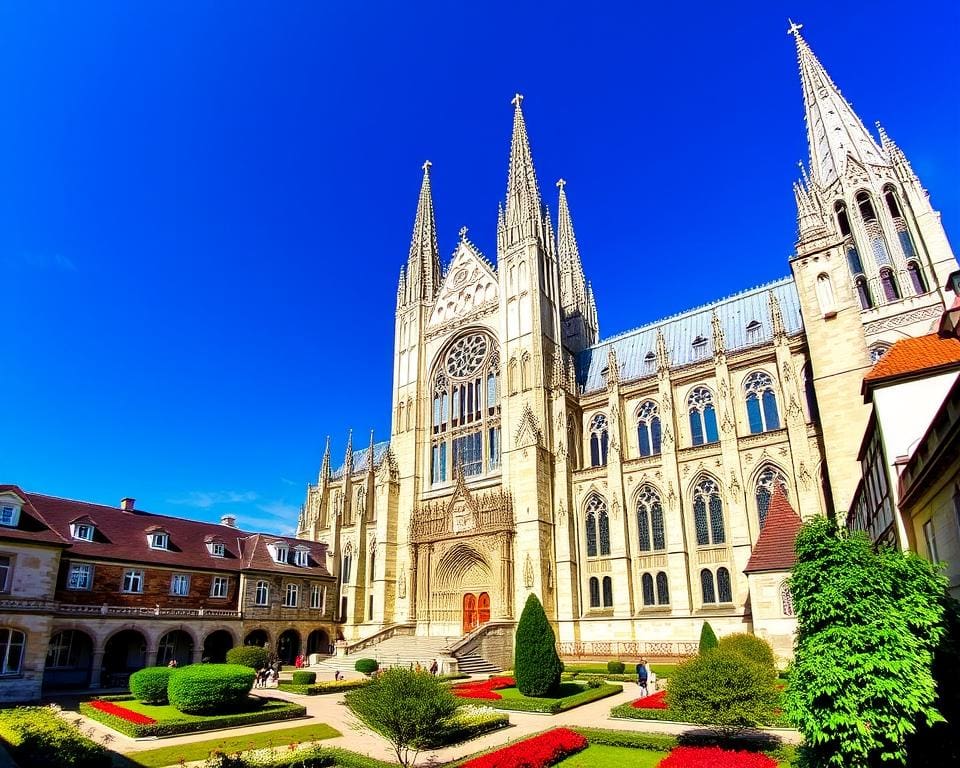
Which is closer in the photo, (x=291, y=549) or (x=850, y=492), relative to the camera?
(x=850, y=492)

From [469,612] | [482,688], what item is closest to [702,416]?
[469,612]

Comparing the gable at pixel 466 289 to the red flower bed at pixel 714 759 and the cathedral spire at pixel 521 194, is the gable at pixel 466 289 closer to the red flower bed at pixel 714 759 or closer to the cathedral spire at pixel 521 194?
the cathedral spire at pixel 521 194

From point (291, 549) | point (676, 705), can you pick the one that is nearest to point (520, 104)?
point (291, 549)

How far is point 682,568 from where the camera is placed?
3359 centimetres

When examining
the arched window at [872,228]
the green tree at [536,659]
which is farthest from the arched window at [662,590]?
the arched window at [872,228]

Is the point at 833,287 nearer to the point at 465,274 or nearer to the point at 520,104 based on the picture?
the point at 465,274

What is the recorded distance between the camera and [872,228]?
3859cm

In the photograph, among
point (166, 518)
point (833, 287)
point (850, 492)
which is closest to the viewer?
point (850, 492)

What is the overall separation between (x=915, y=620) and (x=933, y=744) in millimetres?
2100

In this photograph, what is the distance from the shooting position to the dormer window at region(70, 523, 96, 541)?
34.3m

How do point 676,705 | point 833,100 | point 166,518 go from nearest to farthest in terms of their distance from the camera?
point 676,705, point 166,518, point 833,100

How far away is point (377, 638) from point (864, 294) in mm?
38388

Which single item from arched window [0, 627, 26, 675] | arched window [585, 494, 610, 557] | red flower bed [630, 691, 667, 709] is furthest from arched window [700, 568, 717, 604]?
arched window [0, 627, 26, 675]

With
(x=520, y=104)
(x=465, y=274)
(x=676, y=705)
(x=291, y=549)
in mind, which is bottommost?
(x=676, y=705)
